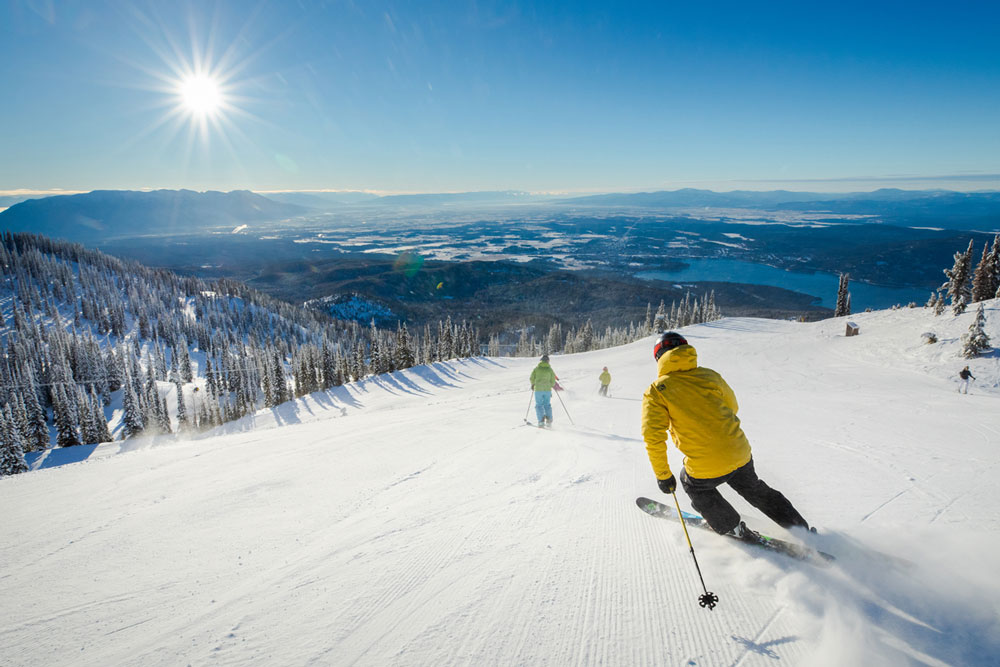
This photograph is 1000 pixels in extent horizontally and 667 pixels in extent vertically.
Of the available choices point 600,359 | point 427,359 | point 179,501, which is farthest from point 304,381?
point 179,501

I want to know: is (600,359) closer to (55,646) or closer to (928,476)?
(928,476)

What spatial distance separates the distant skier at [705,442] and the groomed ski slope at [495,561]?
315mm

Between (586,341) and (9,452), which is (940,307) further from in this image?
(9,452)

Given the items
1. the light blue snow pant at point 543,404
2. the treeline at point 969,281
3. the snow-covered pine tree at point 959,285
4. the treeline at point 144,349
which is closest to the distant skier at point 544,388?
the light blue snow pant at point 543,404

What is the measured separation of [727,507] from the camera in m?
3.87

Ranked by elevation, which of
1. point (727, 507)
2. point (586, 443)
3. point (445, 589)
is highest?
point (727, 507)

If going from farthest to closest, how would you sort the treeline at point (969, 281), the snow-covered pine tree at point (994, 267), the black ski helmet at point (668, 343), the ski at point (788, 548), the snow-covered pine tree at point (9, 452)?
the snow-covered pine tree at point (9, 452) → the snow-covered pine tree at point (994, 267) → the treeline at point (969, 281) → the black ski helmet at point (668, 343) → the ski at point (788, 548)

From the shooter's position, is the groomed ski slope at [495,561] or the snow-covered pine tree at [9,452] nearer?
the groomed ski slope at [495,561]

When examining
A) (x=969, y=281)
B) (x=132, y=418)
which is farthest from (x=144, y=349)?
(x=969, y=281)

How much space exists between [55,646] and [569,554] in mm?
3937

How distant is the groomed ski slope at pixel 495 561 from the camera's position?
2746 mm

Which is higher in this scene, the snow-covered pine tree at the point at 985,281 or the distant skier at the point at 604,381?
the snow-covered pine tree at the point at 985,281

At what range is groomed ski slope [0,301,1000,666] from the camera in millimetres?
2746

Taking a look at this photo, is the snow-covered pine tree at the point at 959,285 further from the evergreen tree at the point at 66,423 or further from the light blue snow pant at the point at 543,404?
the evergreen tree at the point at 66,423
